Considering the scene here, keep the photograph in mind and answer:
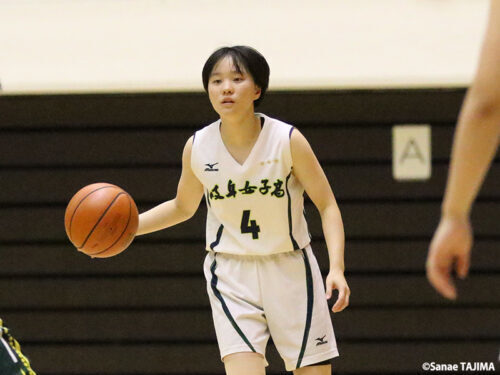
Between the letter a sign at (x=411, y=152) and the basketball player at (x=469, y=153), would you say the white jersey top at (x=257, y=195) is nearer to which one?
the basketball player at (x=469, y=153)

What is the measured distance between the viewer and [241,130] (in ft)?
11.4

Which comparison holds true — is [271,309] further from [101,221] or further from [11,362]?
[11,362]

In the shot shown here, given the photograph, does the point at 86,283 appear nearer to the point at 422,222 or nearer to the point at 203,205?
the point at 203,205

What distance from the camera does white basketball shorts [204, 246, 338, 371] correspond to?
134 inches

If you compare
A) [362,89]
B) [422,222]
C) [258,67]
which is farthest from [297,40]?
[258,67]

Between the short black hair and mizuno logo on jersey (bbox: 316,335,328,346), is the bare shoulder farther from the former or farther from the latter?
mizuno logo on jersey (bbox: 316,335,328,346)

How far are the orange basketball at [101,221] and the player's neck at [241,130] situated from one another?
0.46 m

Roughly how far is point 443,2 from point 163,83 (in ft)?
5.83

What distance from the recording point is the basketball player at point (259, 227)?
339cm

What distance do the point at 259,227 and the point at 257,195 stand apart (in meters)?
0.12
